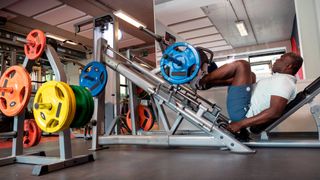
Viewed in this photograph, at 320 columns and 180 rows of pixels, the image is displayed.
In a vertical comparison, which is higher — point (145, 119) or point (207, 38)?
point (207, 38)

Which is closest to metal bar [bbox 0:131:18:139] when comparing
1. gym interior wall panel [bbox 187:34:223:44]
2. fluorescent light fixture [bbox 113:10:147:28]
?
fluorescent light fixture [bbox 113:10:147:28]

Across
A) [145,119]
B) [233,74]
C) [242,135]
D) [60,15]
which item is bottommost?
[242,135]

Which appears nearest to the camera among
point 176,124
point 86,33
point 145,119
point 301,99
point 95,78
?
point 301,99

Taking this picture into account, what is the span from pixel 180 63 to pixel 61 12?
4367mm

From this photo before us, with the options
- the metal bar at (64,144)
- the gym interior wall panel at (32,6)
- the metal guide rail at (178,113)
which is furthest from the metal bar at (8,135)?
the gym interior wall panel at (32,6)

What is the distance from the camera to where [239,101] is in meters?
1.90

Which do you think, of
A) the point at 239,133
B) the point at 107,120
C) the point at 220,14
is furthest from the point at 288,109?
the point at 220,14

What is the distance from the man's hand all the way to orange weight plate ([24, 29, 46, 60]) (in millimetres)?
1483

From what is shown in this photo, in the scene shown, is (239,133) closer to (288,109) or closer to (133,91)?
(288,109)

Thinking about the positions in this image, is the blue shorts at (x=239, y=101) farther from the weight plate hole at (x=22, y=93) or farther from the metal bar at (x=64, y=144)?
the weight plate hole at (x=22, y=93)

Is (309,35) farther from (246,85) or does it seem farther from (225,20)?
(225,20)

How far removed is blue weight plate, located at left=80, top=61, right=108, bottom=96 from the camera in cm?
223

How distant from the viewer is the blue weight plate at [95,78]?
2232 mm

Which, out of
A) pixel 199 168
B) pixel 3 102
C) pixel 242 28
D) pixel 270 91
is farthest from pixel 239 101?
pixel 242 28
